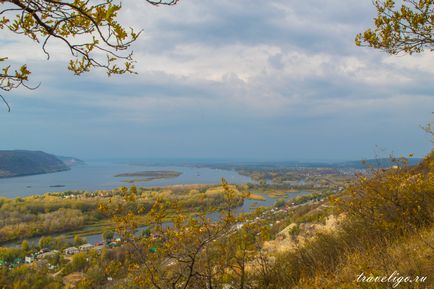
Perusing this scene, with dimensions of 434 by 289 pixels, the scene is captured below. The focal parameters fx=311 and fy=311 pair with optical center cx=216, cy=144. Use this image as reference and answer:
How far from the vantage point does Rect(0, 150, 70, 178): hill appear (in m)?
140

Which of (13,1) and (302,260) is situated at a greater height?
(13,1)

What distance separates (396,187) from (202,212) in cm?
369

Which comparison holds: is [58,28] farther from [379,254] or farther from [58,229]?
[58,229]

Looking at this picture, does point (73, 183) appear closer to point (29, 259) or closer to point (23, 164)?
point (23, 164)

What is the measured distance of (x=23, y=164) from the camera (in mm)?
148500

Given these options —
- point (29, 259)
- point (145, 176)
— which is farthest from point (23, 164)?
point (29, 259)

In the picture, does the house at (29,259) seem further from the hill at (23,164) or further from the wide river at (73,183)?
the hill at (23,164)

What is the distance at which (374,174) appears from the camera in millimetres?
6223

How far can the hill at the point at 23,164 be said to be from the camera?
140000 millimetres

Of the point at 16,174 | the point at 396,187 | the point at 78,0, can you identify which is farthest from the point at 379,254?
the point at 16,174
